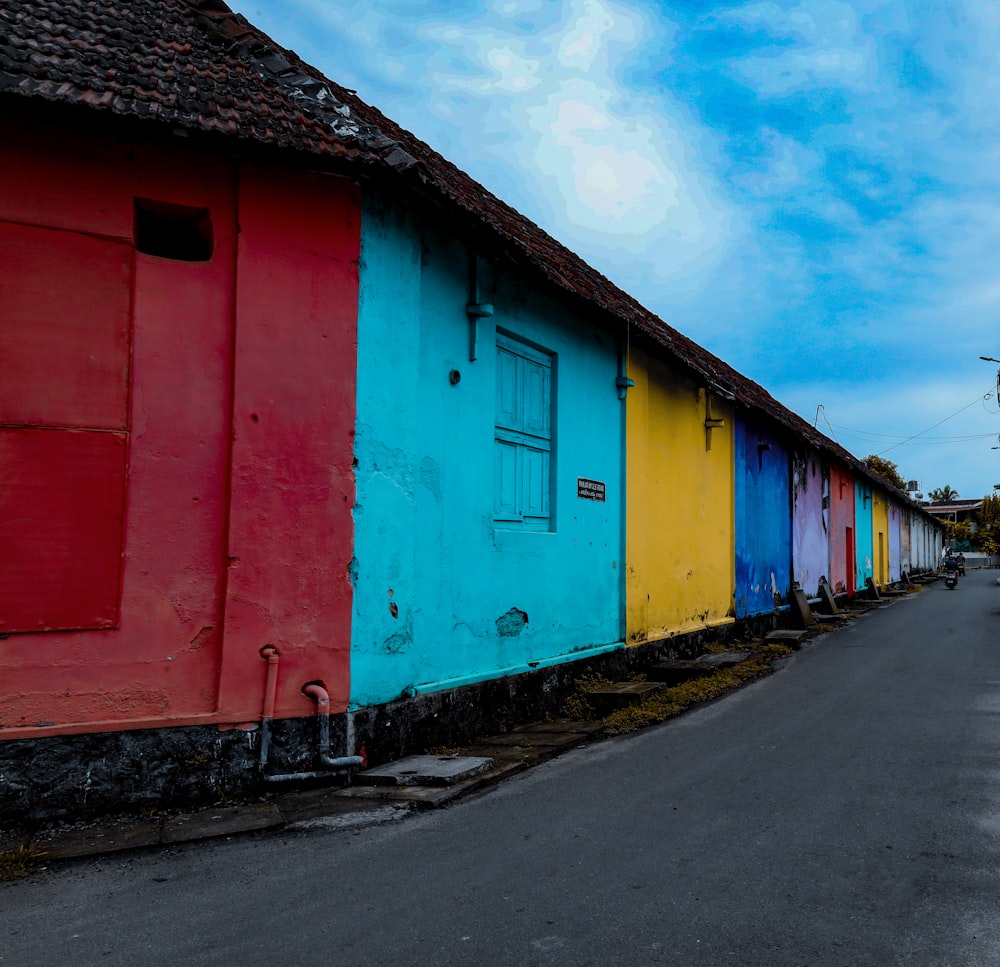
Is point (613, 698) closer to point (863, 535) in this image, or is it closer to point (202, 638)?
point (202, 638)

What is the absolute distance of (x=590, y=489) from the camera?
376 inches

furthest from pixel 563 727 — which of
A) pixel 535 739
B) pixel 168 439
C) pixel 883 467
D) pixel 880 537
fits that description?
pixel 883 467

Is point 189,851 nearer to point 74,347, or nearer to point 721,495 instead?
point 74,347

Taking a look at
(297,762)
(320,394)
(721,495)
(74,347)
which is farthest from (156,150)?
(721,495)

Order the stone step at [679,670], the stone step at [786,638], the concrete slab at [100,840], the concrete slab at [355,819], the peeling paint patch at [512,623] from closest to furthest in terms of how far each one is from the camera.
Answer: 1. the concrete slab at [100,840]
2. the concrete slab at [355,819]
3. the peeling paint patch at [512,623]
4. the stone step at [679,670]
5. the stone step at [786,638]

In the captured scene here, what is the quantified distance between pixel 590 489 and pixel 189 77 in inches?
225

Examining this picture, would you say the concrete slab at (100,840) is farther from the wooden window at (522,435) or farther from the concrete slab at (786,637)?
the concrete slab at (786,637)

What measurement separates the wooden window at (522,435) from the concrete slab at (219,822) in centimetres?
349

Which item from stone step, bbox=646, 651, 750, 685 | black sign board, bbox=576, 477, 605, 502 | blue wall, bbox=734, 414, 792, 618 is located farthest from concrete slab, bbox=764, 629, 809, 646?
black sign board, bbox=576, 477, 605, 502

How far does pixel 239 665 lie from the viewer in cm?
545

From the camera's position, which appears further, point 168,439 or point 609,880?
point 168,439

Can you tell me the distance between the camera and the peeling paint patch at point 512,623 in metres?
7.75

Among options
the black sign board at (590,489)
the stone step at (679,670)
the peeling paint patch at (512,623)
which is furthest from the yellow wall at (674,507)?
the peeling paint patch at (512,623)

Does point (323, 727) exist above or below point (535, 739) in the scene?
above
